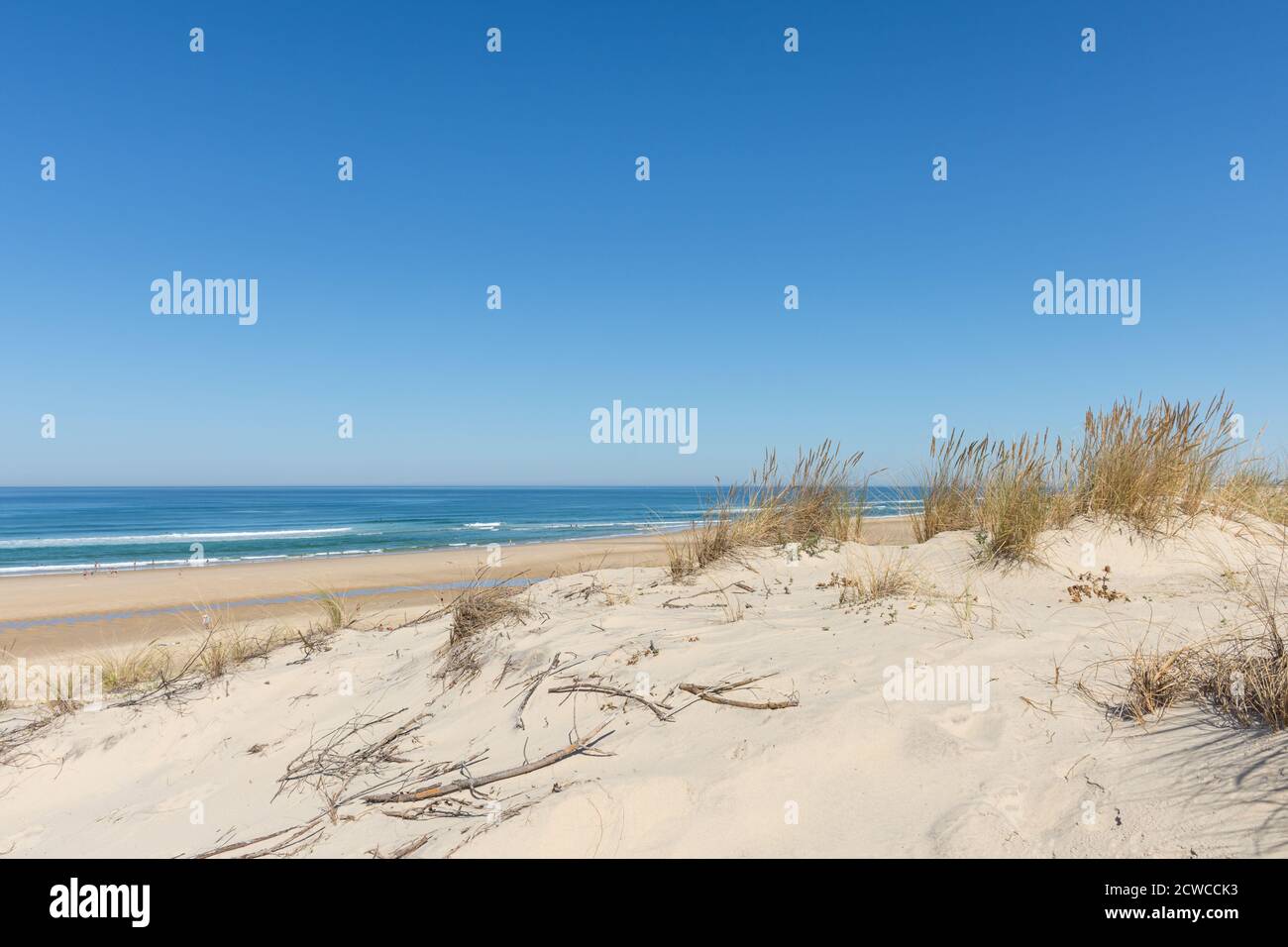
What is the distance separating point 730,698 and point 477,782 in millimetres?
1244

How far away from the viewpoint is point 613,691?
3.52 m

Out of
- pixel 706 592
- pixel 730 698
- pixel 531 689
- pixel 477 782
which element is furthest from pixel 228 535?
pixel 730 698

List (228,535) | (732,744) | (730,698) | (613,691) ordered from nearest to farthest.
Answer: (732,744), (730,698), (613,691), (228,535)

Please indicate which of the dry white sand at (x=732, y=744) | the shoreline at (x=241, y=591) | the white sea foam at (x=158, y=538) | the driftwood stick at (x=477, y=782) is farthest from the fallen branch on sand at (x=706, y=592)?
the white sea foam at (x=158, y=538)

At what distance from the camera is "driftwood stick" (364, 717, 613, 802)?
9.35 ft

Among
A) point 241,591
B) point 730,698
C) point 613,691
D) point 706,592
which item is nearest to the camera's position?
point 730,698

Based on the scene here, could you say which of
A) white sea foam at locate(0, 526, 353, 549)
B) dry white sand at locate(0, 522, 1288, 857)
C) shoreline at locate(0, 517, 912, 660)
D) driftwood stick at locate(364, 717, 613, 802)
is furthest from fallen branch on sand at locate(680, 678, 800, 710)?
white sea foam at locate(0, 526, 353, 549)

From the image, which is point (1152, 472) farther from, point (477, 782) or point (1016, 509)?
point (477, 782)

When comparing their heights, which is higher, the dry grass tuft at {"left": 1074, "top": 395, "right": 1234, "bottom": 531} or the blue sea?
the dry grass tuft at {"left": 1074, "top": 395, "right": 1234, "bottom": 531}

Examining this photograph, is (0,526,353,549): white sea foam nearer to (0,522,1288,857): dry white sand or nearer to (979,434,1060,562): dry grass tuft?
(0,522,1288,857): dry white sand

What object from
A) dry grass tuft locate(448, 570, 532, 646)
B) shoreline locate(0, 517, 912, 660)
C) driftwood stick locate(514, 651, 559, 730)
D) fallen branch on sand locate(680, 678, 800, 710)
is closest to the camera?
fallen branch on sand locate(680, 678, 800, 710)

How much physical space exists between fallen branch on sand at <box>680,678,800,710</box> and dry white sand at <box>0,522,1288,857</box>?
0.04 meters

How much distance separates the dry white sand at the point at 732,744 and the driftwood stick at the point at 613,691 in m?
0.05
